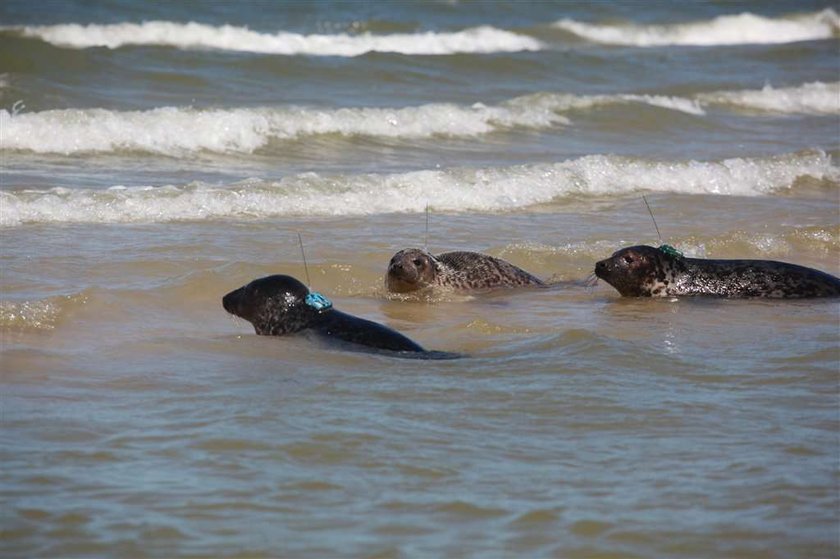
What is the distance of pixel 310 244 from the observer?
11.0 meters

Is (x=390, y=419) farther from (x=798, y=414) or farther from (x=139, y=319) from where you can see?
(x=139, y=319)

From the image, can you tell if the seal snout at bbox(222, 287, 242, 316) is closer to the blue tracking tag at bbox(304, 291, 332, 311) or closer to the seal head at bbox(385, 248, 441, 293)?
the blue tracking tag at bbox(304, 291, 332, 311)

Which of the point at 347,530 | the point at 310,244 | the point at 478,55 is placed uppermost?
the point at 478,55

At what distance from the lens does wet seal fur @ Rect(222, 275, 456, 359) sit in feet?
25.0

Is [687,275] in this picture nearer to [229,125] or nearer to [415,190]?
[415,190]

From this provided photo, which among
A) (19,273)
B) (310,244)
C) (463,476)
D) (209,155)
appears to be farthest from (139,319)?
(209,155)

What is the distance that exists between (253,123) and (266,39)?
1375cm

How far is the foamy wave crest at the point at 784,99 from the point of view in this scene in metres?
23.2

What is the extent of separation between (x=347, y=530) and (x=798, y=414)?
96.1 inches

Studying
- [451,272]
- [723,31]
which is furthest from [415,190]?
[723,31]

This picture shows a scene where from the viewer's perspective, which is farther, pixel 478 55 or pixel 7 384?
pixel 478 55

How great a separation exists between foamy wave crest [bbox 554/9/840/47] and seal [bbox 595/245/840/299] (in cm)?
2626

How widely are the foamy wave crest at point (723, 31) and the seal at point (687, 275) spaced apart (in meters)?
26.3

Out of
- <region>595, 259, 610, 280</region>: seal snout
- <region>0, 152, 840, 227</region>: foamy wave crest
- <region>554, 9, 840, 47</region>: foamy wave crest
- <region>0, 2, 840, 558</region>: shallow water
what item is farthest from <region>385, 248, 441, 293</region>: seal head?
<region>554, 9, 840, 47</region>: foamy wave crest
